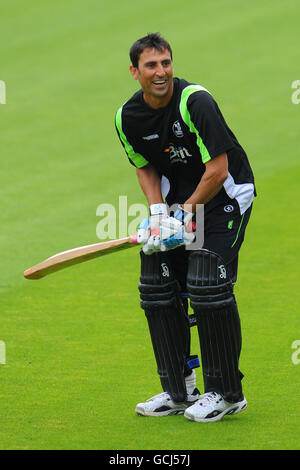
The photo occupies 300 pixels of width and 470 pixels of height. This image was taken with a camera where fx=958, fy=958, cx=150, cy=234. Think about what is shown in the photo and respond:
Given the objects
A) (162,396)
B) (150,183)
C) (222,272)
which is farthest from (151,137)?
(162,396)

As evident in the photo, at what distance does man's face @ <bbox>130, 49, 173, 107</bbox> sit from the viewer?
4668 mm

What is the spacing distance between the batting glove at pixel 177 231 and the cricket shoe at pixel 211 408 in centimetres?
78

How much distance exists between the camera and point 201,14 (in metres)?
16.8

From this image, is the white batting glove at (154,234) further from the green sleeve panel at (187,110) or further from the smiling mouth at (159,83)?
the smiling mouth at (159,83)

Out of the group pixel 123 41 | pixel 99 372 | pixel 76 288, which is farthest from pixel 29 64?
pixel 99 372

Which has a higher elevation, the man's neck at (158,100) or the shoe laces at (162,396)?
the man's neck at (158,100)

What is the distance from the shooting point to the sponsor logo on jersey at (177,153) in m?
4.79

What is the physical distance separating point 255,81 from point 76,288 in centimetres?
744

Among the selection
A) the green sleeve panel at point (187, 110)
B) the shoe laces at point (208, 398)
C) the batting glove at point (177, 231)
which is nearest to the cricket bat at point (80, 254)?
the batting glove at point (177, 231)

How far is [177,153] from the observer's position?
4.82 meters

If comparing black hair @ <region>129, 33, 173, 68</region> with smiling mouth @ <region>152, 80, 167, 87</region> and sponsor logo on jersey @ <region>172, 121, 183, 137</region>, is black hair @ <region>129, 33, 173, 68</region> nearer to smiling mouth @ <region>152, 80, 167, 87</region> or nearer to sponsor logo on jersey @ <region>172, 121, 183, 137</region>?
smiling mouth @ <region>152, 80, 167, 87</region>

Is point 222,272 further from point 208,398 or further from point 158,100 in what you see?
point 158,100

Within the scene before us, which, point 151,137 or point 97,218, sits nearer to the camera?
point 151,137

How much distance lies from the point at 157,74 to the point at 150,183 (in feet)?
2.07
